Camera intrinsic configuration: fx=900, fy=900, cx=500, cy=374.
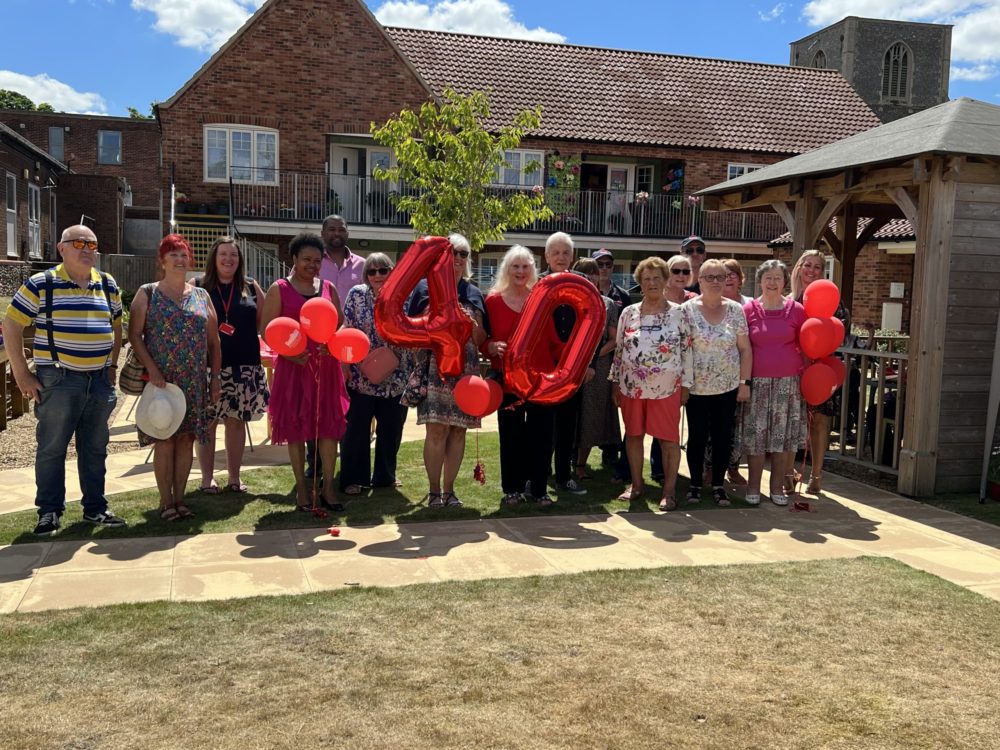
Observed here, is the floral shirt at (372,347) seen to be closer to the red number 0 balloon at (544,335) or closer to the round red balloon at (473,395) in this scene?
the round red balloon at (473,395)

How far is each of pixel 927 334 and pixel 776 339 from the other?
131 cm

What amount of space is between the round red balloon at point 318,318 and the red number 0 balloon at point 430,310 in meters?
0.29

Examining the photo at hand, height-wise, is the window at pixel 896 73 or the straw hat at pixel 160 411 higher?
the window at pixel 896 73

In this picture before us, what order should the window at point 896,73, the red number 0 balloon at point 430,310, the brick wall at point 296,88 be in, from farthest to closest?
the window at point 896,73
the brick wall at point 296,88
the red number 0 balloon at point 430,310

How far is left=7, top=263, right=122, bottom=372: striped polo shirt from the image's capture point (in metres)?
5.19

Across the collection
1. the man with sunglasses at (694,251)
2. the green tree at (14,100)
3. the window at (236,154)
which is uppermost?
the green tree at (14,100)

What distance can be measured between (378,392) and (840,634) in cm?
365

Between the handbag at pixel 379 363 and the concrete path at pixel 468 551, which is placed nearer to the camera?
the concrete path at pixel 468 551

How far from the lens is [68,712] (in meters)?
3.14

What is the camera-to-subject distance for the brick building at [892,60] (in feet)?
161

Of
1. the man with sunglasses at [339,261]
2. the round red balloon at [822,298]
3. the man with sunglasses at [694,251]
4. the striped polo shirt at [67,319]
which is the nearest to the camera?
the striped polo shirt at [67,319]

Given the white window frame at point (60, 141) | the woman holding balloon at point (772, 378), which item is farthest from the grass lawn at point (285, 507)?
the white window frame at point (60, 141)

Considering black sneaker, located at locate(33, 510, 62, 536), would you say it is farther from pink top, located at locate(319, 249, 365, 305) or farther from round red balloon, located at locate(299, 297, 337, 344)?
pink top, located at locate(319, 249, 365, 305)

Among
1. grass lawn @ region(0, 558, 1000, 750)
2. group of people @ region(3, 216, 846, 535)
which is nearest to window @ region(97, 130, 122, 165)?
group of people @ region(3, 216, 846, 535)
